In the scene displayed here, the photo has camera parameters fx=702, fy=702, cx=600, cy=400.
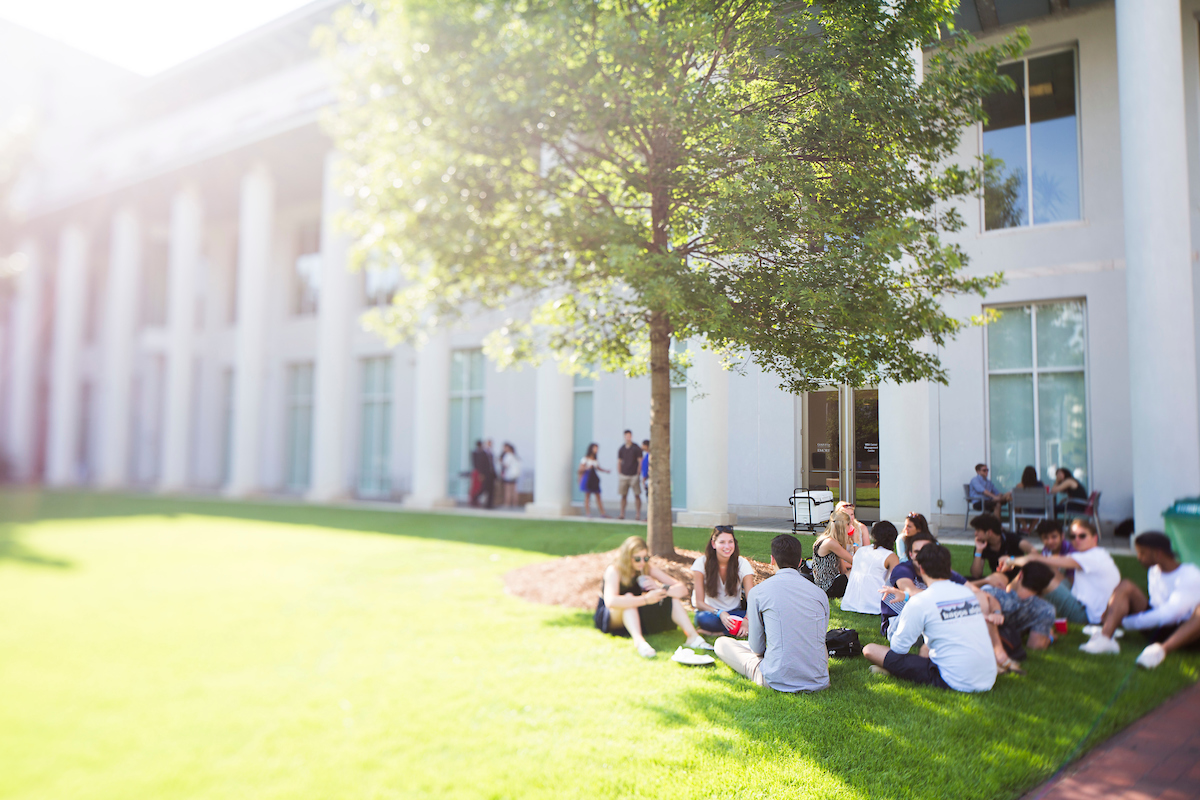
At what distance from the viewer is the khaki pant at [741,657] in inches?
157

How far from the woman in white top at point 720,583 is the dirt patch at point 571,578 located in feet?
0.24

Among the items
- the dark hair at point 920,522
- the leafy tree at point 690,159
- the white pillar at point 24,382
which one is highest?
the leafy tree at point 690,159

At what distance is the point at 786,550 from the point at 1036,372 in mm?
2887

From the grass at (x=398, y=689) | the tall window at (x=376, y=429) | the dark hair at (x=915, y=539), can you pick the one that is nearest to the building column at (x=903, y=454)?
the dark hair at (x=915, y=539)

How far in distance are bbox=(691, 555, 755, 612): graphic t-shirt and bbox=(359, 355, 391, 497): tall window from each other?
5084 mm

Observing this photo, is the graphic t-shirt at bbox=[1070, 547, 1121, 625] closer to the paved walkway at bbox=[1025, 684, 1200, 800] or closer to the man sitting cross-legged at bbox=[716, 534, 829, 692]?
the paved walkway at bbox=[1025, 684, 1200, 800]

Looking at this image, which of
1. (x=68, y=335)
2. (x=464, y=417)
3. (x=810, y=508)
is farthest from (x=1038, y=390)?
(x=68, y=335)

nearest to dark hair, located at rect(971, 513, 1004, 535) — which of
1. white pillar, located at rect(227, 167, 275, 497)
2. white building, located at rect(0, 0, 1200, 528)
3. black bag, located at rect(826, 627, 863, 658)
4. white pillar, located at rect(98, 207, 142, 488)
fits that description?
white building, located at rect(0, 0, 1200, 528)

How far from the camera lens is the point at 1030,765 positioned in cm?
390

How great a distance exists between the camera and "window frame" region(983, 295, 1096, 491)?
4676mm

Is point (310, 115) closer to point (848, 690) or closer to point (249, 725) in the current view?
point (249, 725)

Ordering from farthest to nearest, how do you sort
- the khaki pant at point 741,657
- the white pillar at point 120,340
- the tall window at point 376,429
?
the tall window at point 376,429 < the khaki pant at point 741,657 < the white pillar at point 120,340

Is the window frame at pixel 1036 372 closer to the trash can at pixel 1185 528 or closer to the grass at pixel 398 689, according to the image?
the trash can at pixel 1185 528

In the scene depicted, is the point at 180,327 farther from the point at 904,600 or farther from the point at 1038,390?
the point at 1038,390
